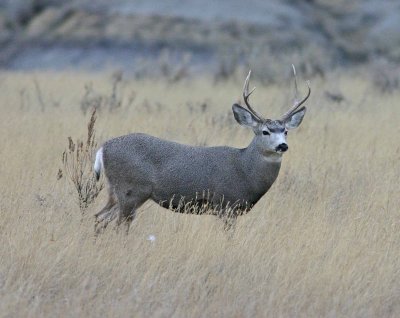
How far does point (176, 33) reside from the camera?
32.4 meters

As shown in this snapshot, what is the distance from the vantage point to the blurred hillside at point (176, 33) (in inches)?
1173

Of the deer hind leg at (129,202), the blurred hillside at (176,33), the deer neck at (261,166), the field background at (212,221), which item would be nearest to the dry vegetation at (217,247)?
the field background at (212,221)

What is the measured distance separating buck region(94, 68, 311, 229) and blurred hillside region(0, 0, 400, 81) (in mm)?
19444

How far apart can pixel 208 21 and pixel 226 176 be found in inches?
1064

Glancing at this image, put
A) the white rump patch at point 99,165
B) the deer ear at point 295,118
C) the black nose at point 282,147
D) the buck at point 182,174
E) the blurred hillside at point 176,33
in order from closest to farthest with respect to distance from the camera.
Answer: the black nose at point 282,147 → the buck at point 182,174 → the white rump patch at point 99,165 → the deer ear at point 295,118 → the blurred hillside at point 176,33

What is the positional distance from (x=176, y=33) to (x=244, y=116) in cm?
2509

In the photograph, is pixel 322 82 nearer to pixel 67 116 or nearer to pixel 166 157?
pixel 67 116

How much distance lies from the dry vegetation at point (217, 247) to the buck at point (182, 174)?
0.19 m

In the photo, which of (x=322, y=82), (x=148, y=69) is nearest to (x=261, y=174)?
(x=322, y=82)

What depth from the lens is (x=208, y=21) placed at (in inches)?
1335

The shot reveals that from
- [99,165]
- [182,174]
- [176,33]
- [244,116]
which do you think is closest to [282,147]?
[244,116]

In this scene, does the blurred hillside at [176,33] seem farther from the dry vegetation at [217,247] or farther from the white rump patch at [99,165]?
the white rump patch at [99,165]

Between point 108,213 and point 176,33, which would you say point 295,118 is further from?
point 176,33

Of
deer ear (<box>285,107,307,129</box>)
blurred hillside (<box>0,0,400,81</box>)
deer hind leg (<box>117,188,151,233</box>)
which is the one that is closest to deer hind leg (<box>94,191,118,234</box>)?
deer hind leg (<box>117,188,151,233</box>)
